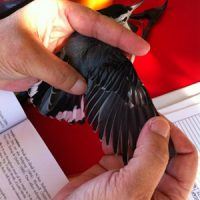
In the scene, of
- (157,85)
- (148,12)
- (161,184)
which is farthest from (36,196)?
(148,12)

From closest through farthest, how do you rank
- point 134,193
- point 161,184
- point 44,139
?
1. point 134,193
2. point 161,184
3. point 44,139

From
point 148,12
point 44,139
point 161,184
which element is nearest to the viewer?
point 161,184

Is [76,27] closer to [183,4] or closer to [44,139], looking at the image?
[44,139]

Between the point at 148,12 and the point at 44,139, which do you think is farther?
the point at 148,12

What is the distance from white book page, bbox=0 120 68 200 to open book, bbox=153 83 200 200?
25cm

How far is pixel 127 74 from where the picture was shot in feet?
1.74

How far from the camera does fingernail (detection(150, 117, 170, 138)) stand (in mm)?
500

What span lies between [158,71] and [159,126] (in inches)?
13.6

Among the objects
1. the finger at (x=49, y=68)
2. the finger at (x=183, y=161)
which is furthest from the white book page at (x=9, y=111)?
the finger at (x=183, y=161)

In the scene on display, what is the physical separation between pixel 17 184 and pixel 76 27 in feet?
0.89

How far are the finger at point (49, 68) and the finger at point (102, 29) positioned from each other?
0.08 m

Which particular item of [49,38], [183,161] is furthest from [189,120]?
[49,38]

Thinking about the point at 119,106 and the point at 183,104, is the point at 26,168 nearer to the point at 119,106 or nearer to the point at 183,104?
the point at 119,106

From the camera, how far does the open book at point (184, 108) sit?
2.57 ft
